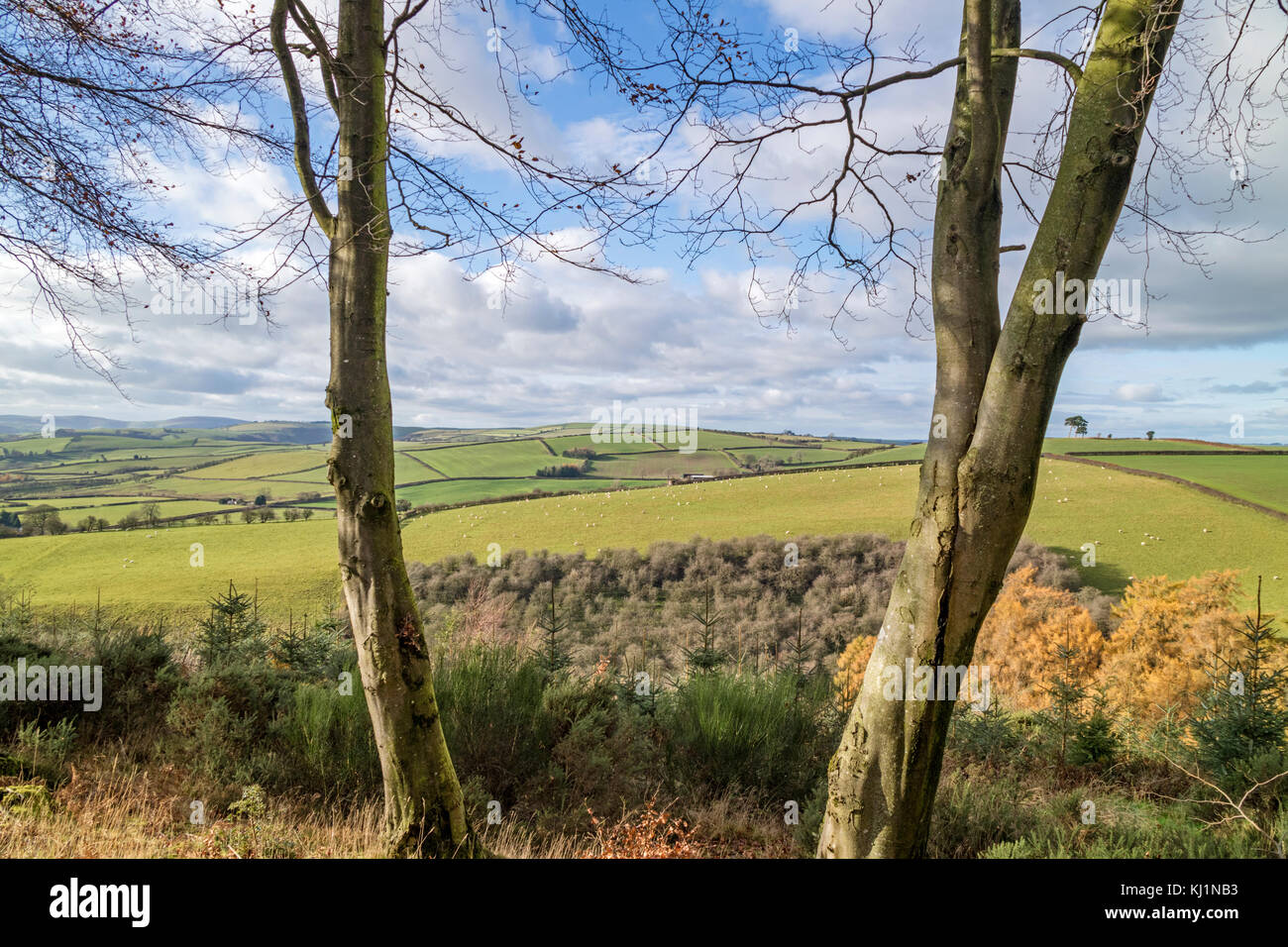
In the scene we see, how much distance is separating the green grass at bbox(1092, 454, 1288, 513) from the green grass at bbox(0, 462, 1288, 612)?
1729mm

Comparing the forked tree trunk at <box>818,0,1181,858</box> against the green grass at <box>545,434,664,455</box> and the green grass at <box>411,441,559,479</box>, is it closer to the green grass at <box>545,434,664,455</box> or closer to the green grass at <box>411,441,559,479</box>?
the green grass at <box>411,441,559,479</box>

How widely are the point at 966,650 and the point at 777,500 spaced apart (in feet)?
115

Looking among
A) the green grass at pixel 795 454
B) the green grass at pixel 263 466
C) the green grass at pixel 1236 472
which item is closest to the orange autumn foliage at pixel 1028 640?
the green grass at pixel 1236 472

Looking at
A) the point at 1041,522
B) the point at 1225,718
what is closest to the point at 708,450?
the point at 1041,522

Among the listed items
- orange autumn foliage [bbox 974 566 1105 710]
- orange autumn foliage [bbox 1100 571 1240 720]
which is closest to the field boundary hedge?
orange autumn foliage [bbox 974 566 1105 710]

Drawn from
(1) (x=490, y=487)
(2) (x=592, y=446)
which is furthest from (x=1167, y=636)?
(2) (x=592, y=446)

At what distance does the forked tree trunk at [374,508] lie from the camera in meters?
3.50

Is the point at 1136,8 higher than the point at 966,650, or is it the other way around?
the point at 1136,8

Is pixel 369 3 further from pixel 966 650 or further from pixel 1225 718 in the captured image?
pixel 1225 718

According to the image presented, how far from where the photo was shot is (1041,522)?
31.5 m

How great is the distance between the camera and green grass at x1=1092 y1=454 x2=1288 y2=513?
98.6 ft

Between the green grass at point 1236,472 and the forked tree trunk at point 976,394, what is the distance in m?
36.1
